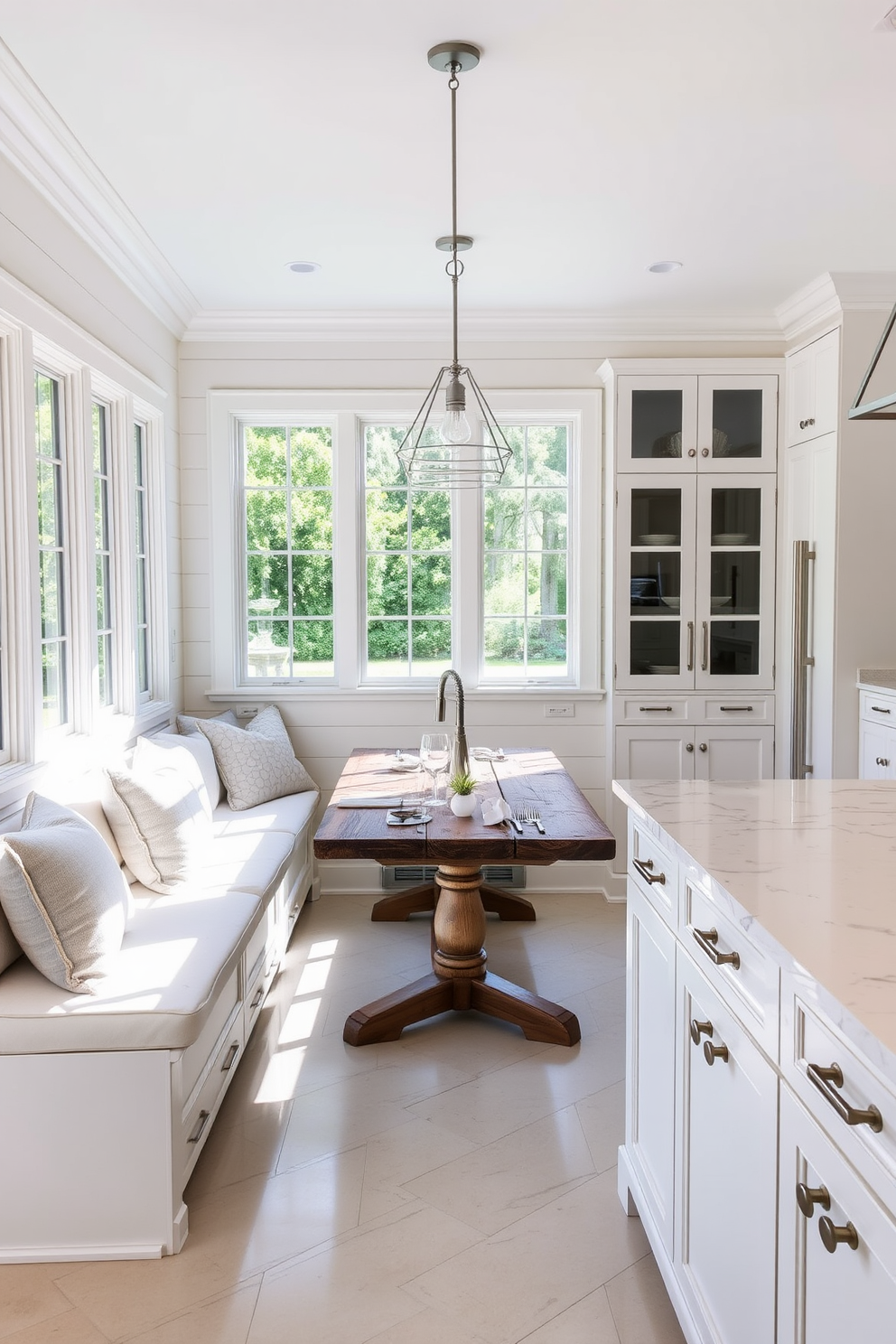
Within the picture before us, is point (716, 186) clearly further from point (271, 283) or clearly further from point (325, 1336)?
point (325, 1336)

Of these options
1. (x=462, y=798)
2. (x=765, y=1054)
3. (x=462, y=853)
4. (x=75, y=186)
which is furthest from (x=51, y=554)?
(x=765, y=1054)

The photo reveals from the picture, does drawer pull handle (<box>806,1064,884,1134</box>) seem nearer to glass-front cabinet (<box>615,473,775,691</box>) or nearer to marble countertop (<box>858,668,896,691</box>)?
marble countertop (<box>858,668,896,691</box>)

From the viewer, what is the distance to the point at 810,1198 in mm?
1183

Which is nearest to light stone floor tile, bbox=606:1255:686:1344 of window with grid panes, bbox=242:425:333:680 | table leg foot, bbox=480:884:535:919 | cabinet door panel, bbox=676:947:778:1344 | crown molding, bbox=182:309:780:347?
cabinet door panel, bbox=676:947:778:1344

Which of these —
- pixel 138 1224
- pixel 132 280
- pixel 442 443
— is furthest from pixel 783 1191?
pixel 132 280

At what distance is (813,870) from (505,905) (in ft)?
9.82

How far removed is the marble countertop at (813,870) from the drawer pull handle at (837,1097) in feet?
0.23

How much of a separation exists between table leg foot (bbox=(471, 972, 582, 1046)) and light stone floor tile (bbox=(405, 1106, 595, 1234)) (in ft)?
1.56

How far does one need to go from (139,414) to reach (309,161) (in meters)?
1.57

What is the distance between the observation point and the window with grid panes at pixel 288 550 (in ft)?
16.3

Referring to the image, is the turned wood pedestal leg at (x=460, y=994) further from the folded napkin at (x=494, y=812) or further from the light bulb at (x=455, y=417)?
the light bulb at (x=455, y=417)

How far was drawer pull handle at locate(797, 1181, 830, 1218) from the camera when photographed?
116cm

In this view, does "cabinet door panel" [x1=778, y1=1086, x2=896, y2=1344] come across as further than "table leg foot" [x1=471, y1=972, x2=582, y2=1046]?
No

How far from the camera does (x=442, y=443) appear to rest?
2.97m
